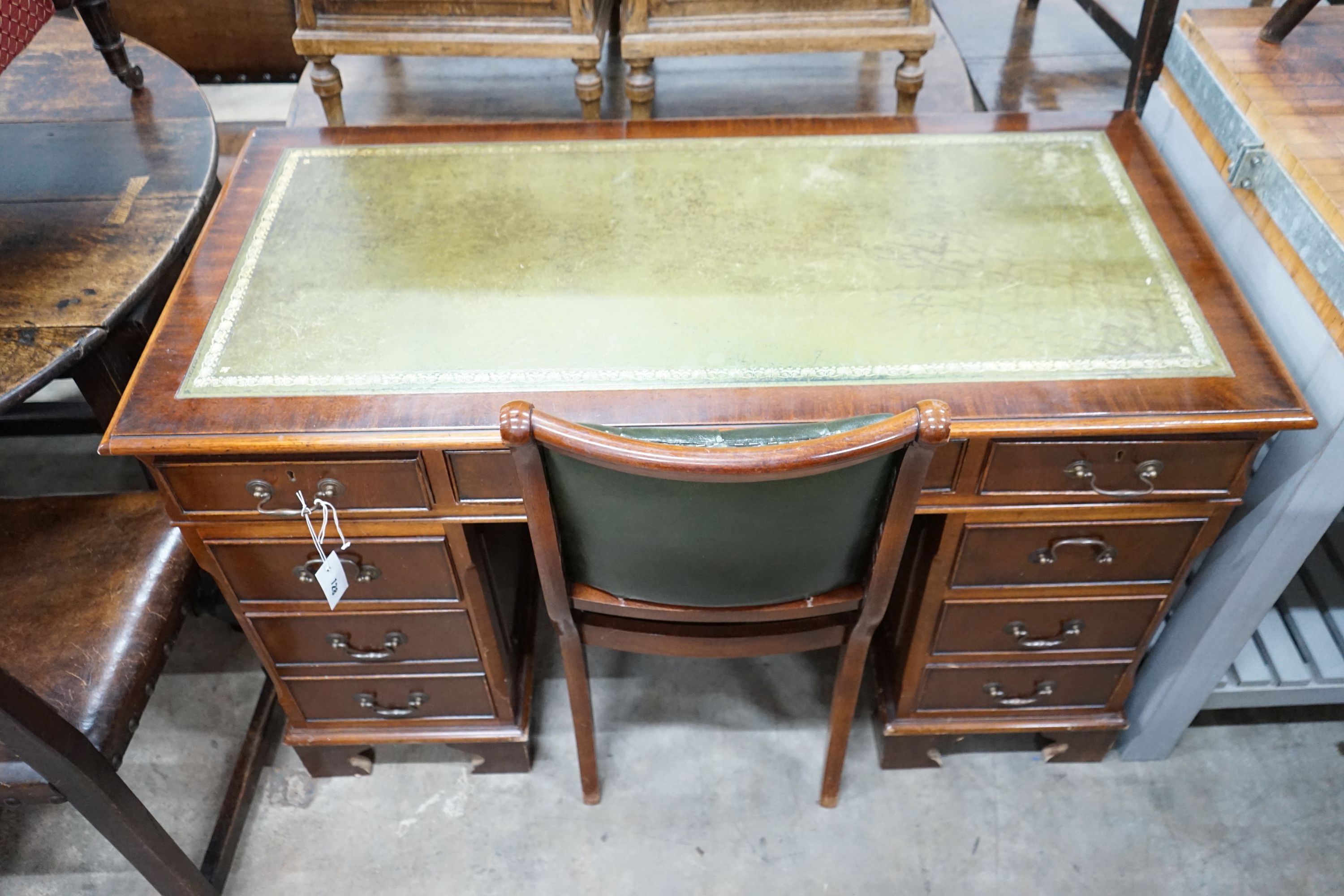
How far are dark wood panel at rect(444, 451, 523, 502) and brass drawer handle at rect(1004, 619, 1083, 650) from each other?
805mm

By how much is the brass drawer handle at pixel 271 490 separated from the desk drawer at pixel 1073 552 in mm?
847

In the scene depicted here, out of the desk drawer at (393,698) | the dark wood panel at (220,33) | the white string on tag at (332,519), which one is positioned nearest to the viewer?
the white string on tag at (332,519)

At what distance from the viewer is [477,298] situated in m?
1.31

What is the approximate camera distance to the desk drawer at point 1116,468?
1169mm

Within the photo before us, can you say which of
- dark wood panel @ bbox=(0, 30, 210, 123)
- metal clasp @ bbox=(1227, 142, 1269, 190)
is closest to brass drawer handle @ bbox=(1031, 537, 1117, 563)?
metal clasp @ bbox=(1227, 142, 1269, 190)

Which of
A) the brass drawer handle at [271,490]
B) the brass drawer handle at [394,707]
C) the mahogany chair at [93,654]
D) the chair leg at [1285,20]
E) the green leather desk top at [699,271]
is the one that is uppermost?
the chair leg at [1285,20]

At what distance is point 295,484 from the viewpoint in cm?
121

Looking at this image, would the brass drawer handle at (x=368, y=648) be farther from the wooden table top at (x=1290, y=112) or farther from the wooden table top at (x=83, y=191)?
the wooden table top at (x=1290, y=112)

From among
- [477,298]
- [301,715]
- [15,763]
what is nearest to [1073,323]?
[477,298]

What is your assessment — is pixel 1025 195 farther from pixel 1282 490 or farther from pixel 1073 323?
pixel 1282 490

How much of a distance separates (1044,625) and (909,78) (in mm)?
1023

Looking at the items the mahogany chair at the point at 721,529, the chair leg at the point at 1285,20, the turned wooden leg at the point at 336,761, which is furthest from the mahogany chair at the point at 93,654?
the chair leg at the point at 1285,20

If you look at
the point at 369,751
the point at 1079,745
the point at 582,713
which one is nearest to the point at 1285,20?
the point at 1079,745

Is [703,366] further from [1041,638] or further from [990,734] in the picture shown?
[990,734]
